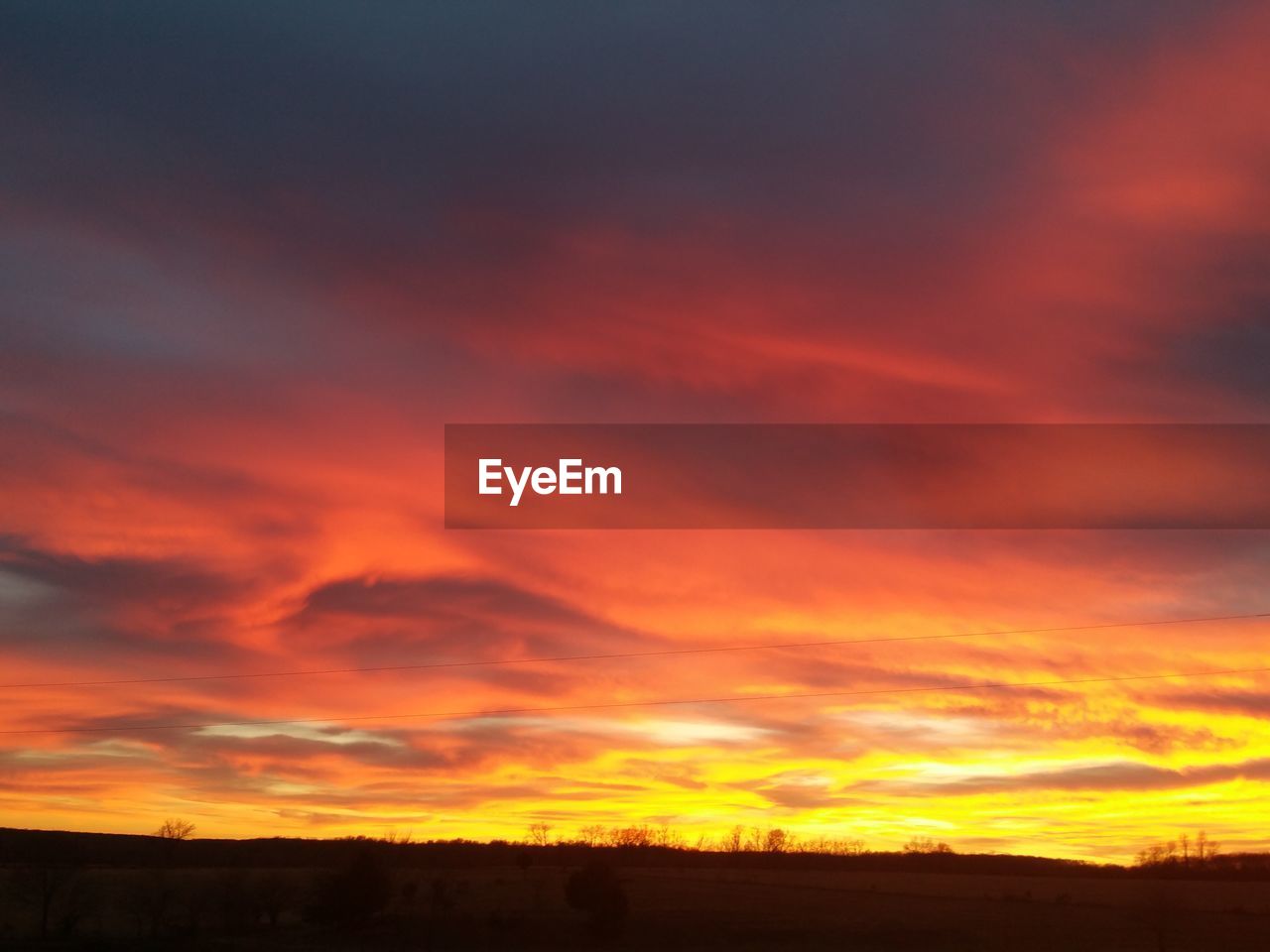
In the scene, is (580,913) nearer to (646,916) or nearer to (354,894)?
(646,916)

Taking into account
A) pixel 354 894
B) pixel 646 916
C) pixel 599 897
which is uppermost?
pixel 354 894

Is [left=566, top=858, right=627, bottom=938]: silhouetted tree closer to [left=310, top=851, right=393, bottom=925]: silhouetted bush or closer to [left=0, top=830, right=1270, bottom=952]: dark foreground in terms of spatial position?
[left=0, top=830, right=1270, bottom=952]: dark foreground

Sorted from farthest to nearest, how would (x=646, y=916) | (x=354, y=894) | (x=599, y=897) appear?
(x=646, y=916) → (x=354, y=894) → (x=599, y=897)

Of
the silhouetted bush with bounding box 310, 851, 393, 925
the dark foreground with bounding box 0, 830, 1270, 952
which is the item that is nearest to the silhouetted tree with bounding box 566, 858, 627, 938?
the dark foreground with bounding box 0, 830, 1270, 952

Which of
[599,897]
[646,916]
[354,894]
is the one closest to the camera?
[599,897]

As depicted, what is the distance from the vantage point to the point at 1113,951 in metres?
93.5

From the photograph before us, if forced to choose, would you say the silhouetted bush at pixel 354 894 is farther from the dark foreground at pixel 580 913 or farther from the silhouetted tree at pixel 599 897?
the silhouetted tree at pixel 599 897

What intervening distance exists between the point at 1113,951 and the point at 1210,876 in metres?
81.3

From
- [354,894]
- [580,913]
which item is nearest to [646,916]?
[580,913]

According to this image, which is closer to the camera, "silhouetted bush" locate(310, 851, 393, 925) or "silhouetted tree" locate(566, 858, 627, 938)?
"silhouetted tree" locate(566, 858, 627, 938)

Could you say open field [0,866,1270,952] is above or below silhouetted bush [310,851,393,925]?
below

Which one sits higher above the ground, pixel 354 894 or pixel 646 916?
pixel 354 894

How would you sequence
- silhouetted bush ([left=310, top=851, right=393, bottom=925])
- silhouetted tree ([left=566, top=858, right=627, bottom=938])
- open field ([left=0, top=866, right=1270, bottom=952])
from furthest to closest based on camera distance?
silhouetted bush ([left=310, top=851, right=393, bottom=925]) → silhouetted tree ([left=566, top=858, right=627, bottom=938]) → open field ([left=0, top=866, right=1270, bottom=952])

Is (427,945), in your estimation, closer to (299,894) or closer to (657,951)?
(657,951)
